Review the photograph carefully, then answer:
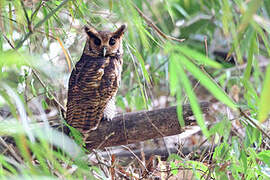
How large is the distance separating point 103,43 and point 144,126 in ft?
2.20

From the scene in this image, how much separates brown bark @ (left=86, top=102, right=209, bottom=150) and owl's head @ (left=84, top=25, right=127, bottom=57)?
1.61ft

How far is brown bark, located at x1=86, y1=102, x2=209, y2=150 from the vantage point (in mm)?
1660

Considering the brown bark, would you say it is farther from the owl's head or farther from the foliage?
the owl's head

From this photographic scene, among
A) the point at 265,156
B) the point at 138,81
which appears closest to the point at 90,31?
the point at 138,81

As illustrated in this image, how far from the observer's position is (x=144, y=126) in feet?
5.58

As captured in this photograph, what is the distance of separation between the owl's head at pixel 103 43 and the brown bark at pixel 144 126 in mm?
489

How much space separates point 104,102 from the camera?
6.54 feet

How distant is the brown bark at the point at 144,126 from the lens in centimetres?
166

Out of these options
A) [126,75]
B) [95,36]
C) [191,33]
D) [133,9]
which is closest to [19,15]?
[133,9]

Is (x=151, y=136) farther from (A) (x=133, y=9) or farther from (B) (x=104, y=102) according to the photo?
(A) (x=133, y=9)

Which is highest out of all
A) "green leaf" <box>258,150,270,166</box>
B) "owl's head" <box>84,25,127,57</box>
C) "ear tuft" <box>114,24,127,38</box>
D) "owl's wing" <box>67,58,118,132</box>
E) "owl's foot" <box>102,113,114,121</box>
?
"ear tuft" <box>114,24,127,38</box>

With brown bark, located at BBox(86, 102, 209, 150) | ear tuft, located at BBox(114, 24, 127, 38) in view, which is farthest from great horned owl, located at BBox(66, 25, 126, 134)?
brown bark, located at BBox(86, 102, 209, 150)

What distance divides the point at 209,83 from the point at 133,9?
0.36m

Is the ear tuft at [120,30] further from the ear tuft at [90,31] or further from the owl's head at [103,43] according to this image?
the ear tuft at [90,31]
